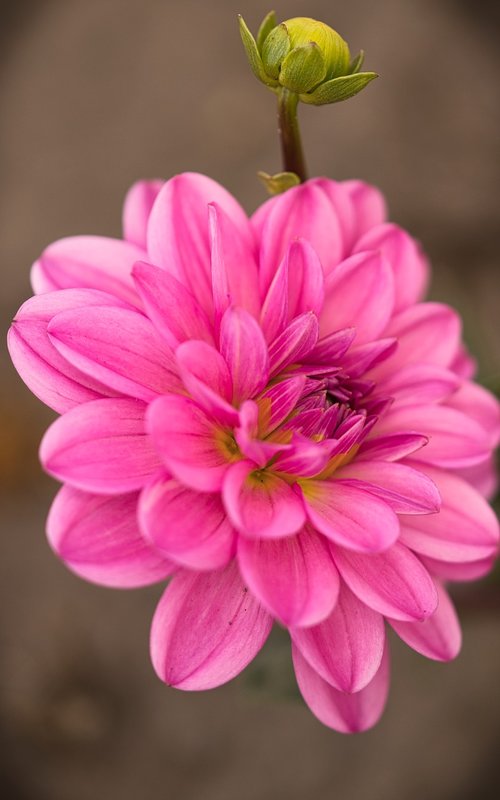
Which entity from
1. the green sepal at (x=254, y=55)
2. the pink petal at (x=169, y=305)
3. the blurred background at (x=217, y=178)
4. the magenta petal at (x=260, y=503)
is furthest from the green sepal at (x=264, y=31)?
the blurred background at (x=217, y=178)

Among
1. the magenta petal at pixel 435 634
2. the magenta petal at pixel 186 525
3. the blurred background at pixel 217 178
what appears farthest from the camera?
the blurred background at pixel 217 178

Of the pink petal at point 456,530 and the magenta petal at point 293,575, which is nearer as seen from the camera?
the magenta petal at point 293,575

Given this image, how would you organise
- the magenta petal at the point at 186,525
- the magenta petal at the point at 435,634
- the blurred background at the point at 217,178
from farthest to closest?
the blurred background at the point at 217,178 → the magenta petal at the point at 435,634 → the magenta petal at the point at 186,525

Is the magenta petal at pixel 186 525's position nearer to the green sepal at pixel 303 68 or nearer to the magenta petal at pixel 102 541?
the magenta petal at pixel 102 541

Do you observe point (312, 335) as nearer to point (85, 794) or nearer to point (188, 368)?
point (188, 368)

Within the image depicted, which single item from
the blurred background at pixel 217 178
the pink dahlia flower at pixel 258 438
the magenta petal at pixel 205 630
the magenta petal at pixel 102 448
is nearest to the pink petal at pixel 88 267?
the pink dahlia flower at pixel 258 438

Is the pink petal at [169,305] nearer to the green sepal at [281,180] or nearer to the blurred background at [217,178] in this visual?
the green sepal at [281,180]

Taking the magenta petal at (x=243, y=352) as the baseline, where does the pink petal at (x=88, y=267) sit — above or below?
above

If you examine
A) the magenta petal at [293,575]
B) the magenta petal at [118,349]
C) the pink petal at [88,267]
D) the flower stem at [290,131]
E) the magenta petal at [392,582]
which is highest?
the flower stem at [290,131]
